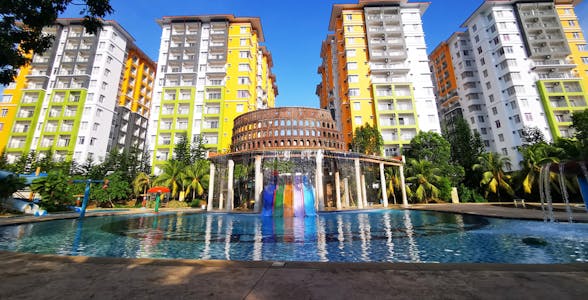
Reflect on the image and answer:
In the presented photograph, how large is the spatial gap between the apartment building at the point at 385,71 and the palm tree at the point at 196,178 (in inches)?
1251

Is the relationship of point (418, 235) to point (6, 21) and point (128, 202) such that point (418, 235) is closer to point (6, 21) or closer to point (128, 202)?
point (6, 21)

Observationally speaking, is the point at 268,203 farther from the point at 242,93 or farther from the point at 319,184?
the point at 242,93

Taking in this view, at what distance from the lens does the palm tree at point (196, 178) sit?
39.7 metres

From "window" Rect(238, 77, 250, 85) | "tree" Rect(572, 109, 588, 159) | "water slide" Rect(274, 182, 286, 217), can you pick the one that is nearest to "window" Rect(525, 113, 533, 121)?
"tree" Rect(572, 109, 588, 159)

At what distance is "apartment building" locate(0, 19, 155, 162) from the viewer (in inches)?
1965

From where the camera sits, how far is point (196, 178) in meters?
40.1

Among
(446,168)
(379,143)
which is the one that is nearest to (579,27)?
(446,168)

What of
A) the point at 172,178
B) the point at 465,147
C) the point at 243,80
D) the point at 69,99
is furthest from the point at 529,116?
the point at 69,99

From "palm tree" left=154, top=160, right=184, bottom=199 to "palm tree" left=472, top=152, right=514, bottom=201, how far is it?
4992cm

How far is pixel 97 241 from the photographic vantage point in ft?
32.6

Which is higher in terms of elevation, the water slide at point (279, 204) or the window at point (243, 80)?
the window at point (243, 80)

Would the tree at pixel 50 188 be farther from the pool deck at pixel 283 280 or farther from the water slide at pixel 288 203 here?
A: the pool deck at pixel 283 280

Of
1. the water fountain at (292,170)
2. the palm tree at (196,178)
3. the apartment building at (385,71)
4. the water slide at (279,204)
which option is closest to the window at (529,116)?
the apartment building at (385,71)

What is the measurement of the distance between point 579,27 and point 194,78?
9323 centimetres
